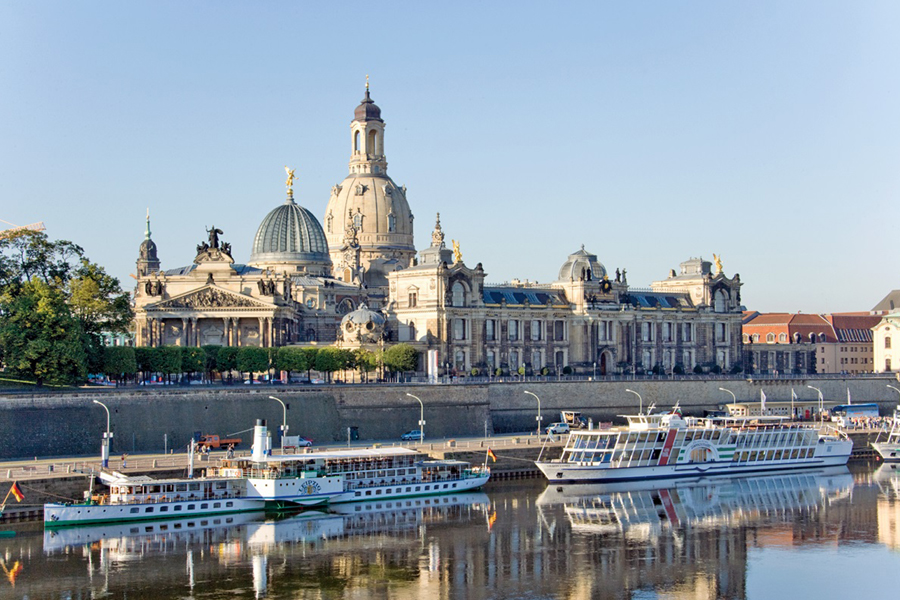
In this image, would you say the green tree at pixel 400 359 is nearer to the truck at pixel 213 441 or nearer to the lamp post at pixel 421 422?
the lamp post at pixel 421 422

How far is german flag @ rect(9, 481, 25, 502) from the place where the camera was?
65762 millimetres

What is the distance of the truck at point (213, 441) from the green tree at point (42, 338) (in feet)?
28.6

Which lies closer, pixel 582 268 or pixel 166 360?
pixel 166 360

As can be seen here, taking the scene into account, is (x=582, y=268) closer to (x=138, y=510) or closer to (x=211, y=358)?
(x=211, y=358)

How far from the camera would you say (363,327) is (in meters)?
114

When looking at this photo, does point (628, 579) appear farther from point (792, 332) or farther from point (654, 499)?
point (792, 332)

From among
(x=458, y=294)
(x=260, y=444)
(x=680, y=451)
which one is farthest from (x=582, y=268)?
(x=260, y=444)

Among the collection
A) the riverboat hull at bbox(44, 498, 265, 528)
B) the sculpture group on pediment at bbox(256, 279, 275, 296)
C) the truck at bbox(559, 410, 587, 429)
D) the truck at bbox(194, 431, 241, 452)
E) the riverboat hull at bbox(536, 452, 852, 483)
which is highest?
the sculpture group on pediment at bbox(256, 279, 275, 296)

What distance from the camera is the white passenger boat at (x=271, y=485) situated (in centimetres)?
6712

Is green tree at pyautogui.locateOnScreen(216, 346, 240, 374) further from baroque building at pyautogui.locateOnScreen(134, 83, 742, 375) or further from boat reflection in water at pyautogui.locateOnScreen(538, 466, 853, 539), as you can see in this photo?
boat reflection in water at pyautogui.locateOnScreen(538, 466, 853, 539)

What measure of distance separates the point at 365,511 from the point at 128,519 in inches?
498

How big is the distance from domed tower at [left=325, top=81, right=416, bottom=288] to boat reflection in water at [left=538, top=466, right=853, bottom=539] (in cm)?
7721

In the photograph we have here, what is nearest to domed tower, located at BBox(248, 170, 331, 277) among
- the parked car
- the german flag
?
the parked car

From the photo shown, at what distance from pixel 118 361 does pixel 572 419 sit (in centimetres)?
3643
